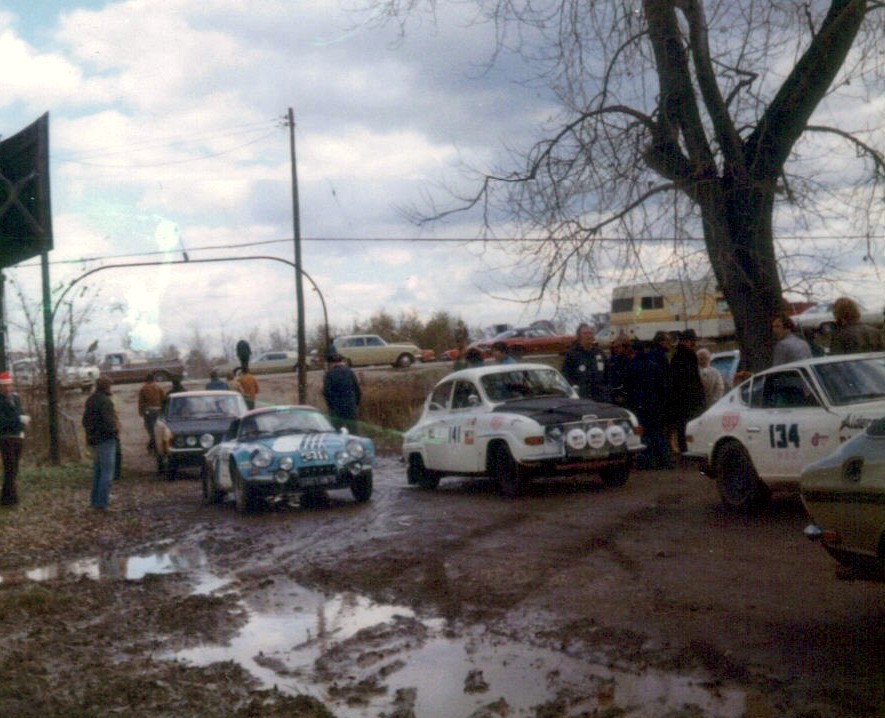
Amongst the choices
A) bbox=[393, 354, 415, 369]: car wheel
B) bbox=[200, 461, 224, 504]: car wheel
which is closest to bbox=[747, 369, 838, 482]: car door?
bbox=[200, 461, 224, 504]: car wheel

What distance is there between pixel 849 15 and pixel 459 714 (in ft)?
42.5

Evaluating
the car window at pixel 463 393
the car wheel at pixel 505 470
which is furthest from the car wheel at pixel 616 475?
the car window at pixel 463 393

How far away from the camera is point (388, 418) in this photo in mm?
32250

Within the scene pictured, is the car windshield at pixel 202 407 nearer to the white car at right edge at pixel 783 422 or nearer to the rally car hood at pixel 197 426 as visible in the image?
the rally car hood at pixel 197 426

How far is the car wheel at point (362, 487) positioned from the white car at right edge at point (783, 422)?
4.76 m

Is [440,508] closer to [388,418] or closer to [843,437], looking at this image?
[843,437]

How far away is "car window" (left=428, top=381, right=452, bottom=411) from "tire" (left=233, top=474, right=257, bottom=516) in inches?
116

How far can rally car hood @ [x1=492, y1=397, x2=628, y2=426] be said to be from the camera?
1465 cm

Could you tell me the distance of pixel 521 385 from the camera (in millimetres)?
15992

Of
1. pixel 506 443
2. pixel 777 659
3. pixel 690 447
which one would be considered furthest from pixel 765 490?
pixel 777 659

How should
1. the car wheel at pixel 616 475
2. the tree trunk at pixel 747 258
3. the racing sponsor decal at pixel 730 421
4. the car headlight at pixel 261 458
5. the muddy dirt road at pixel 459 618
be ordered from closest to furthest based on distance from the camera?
the muddy dirt road at pixel 459 618
the racing sponsor decal at pixel 730 421
the car wheel at pixel 616 475
the car headlight at pixel 261 458
the tree trunk at pixel 747 258

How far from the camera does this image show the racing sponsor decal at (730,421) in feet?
39.7

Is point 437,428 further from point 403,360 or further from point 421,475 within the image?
point 403,360

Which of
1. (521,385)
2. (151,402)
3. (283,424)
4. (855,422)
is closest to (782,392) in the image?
(855,422)
